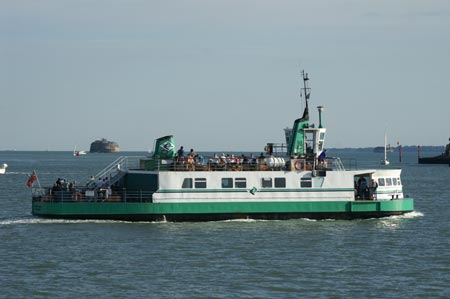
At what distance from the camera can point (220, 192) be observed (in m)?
51.5

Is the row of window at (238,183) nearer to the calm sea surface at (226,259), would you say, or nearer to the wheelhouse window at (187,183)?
the wheelhouse window at (187,183)

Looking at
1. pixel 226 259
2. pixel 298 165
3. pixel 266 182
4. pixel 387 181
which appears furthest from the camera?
pixel 387 181

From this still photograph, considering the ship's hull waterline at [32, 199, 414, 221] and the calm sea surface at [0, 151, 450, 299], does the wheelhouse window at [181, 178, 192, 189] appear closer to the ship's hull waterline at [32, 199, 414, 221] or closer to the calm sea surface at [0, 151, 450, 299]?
the ship's hull waterline at [32, 199, 414, 221]

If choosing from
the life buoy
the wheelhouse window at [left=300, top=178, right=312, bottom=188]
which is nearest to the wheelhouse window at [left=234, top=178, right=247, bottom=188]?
the life buoy

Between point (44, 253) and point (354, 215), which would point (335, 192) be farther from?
point (44, 253)

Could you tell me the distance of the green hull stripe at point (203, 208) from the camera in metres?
50.9

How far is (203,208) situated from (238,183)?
2.50m

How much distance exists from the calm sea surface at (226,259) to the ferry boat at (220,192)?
0.74m

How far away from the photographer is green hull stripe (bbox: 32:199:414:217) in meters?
50.9

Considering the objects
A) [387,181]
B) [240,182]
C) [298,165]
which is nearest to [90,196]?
[240,182]

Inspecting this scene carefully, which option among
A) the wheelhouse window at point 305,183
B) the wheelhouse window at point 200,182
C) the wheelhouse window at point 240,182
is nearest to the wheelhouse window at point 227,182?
A: the wheelhouse window at point 240,182

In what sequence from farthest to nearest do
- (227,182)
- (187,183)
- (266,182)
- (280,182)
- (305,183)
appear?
(305,183)
(280,182)
(266,182)
(227,182)
(187,183)

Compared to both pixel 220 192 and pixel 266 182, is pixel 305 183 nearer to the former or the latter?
pixel 266 182

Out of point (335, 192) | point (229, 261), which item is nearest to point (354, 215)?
point (335, 192)
